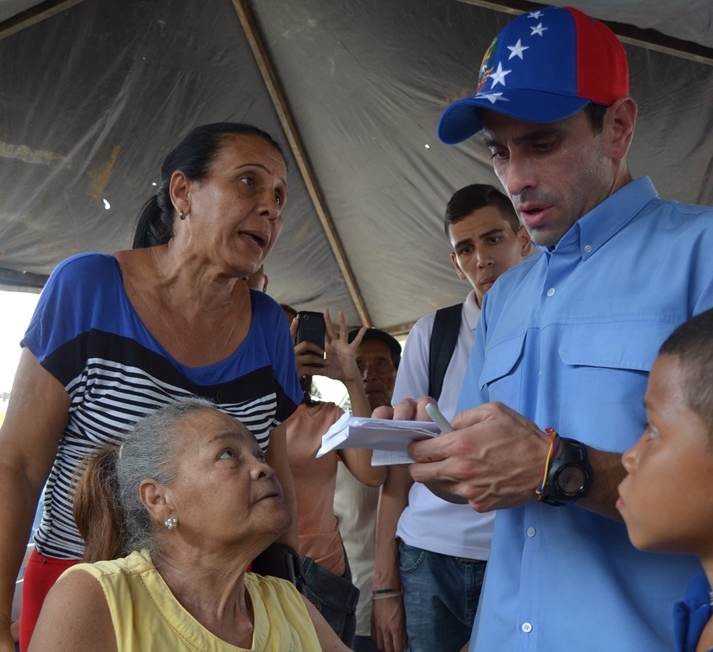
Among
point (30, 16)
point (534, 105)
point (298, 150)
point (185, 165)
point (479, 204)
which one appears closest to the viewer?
point (534, 105)

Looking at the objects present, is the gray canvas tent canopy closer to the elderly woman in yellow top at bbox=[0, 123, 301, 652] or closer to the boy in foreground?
the elderly woman in yellow top at bbox=[0, 123, 301, 652]

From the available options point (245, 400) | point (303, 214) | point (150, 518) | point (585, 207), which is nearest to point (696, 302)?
point (585, 207)

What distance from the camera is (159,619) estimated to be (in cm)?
162

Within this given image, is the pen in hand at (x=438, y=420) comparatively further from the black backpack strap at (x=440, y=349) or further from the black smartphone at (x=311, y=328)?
the black smartphone at (x=311, y=328)

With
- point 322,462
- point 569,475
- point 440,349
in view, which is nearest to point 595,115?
point 569,475

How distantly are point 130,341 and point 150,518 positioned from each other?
42 centimetres

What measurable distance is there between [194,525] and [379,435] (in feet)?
2.14

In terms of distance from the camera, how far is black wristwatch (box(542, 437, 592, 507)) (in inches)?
49.3

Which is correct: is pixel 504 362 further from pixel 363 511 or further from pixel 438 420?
pixel 363 511

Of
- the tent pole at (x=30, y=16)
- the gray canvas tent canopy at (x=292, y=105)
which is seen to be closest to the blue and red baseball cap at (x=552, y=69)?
the gray canvas tent canopy at (x=292, y=105)

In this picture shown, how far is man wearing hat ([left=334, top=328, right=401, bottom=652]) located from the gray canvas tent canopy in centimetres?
179

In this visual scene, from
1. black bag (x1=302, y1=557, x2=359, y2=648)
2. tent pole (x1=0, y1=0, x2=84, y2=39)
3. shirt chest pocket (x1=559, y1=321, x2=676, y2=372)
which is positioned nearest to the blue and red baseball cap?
shirt chest pocket (x1=559, y1=321, x2=676, y2=372)

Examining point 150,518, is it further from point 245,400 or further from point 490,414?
point 490,414

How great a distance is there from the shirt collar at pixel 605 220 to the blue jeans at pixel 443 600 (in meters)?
1.22
